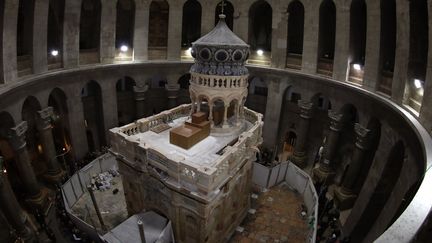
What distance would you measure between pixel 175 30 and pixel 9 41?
12.7 meters

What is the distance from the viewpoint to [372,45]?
58.7 feet

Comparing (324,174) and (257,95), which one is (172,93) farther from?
(324,174)

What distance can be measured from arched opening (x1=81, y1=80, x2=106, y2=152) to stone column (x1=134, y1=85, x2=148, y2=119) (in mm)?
3189

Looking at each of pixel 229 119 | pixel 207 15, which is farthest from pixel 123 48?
pixel 229 119

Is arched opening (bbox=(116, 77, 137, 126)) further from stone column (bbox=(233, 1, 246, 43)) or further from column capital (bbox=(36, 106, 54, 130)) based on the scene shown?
stone column (bbox=(233, 1, 246, 43))

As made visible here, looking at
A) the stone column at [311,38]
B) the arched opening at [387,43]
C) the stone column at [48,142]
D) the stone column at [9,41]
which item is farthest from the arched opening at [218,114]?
the stone column at [9,41]

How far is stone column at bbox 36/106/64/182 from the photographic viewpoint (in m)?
19.8

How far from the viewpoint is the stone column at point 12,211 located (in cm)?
1523

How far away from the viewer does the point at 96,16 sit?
2434 centimetres

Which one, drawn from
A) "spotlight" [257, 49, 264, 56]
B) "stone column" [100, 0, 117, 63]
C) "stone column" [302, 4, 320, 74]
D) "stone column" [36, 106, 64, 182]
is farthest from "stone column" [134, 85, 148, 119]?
"stone column" [302, 4, 320, 74]

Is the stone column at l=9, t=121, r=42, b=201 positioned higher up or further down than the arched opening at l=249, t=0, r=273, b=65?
further down

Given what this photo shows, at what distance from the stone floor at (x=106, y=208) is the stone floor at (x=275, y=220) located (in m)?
7.15

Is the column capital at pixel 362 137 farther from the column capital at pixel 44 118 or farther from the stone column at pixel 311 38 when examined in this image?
the column capital at pixel 44 118

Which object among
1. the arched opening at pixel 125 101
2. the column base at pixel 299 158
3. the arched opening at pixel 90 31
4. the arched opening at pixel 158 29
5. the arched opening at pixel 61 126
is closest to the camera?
the arched opening at pixel 61 126
